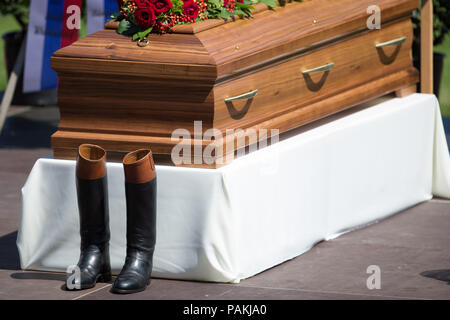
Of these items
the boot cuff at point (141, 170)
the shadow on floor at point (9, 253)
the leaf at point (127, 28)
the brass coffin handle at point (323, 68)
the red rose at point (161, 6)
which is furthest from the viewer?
the brass coffin handle at point (323, 68)

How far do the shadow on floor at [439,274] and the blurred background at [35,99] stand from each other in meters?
3.78

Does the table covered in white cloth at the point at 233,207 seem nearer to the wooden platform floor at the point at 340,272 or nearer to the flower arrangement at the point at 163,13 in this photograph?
the wooden platform floor at the point at 340,272

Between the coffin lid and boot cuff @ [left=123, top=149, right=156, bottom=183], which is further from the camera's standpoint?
the coffin lid

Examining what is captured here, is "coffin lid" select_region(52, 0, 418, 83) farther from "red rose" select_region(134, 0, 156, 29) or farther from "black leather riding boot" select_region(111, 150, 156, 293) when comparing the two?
"black leather riding boot" select_region(111, 150, 156, 293)

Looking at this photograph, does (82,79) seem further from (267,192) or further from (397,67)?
(397,67)

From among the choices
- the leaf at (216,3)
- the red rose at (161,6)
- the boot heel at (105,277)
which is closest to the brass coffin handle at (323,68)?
the leaf at (216,3)

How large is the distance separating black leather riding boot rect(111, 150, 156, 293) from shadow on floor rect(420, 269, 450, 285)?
4.34 feet

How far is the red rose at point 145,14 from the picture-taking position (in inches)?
186

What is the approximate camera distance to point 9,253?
5.24 meters

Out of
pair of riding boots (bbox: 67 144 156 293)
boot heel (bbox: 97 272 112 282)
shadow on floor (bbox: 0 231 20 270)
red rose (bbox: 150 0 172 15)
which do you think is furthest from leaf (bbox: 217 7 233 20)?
shadow on floor (bbox: 0 231 20 270)

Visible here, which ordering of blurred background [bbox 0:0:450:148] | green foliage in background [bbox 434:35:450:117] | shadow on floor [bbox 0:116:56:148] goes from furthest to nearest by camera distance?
green foliage in background [bbox 434:35:450:117]
blurred background [bbox 0:0:450:148]
shadow on floor [bbox 0:116:56:148]

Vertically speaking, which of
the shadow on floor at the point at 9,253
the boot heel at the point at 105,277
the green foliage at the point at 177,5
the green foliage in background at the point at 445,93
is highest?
the green foliage at the point at 177,5

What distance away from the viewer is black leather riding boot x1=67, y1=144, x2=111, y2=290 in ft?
14.8

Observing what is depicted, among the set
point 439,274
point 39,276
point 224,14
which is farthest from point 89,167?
point 439,274
